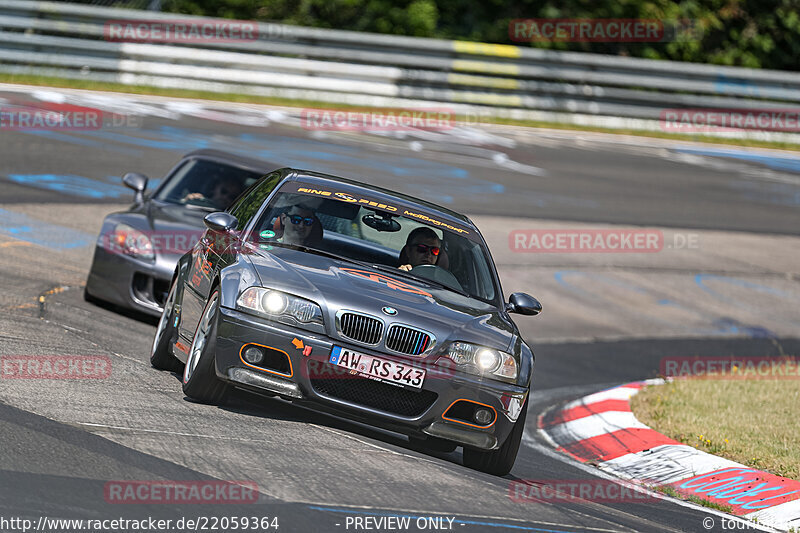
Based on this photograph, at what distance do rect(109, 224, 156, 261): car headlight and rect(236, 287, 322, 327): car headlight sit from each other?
3.45 metres

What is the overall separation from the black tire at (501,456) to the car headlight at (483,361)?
0.87 feet

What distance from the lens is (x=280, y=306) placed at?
20.4 feet

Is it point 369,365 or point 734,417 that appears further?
point 734,417

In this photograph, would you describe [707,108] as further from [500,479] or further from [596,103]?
[500,479]

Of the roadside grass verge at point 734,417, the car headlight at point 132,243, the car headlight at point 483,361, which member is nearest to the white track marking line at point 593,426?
the roadside grass verge at point 734,417

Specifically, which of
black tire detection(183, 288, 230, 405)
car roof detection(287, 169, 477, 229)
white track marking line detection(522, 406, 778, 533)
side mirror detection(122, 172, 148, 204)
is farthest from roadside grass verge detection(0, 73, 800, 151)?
black tire detection(183, 288, 230, 405)

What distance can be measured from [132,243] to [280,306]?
379 centimetres

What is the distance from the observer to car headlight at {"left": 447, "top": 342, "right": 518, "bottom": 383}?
246 inches

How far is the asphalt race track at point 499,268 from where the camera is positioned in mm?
5246

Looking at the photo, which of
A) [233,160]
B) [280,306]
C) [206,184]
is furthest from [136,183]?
[280,306]

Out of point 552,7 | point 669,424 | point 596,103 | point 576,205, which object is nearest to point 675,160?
point 596,103

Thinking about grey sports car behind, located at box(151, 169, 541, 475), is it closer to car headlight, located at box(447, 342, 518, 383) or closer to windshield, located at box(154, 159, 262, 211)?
car headlight, located at box(447, 342, 518, 383)

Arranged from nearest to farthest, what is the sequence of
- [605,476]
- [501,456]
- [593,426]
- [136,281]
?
[501,456], [605,476], [593,426], [136,281]

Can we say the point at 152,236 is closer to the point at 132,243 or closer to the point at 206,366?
the point at 132,243
